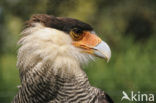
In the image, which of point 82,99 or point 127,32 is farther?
point 127,32

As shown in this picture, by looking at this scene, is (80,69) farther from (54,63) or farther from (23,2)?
(23,2)

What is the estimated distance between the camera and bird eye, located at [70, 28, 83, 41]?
2.96m

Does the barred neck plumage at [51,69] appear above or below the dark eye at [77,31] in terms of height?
below

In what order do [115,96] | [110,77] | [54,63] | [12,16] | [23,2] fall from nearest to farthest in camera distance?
[54,63], [115,96], [110,77], [23,2], [12,16]

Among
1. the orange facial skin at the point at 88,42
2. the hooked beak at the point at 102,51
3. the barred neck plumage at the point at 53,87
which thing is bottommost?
the barred neck plumage at the point at 53,87

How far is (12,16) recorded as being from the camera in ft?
26.2

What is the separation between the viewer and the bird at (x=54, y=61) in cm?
289

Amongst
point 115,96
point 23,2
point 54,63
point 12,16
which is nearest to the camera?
point 54,63

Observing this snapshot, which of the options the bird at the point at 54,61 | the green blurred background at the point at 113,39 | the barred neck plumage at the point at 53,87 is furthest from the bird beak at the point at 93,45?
the green blurred background at the point at 113,39

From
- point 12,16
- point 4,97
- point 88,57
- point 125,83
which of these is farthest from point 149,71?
point 12,16

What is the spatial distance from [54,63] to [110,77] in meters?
2.43

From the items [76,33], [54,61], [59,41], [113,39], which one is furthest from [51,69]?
[113,39]

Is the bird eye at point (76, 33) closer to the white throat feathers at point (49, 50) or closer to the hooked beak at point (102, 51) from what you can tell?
the white throat feathers at point (49, 50)

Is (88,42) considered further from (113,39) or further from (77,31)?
(113,39)
